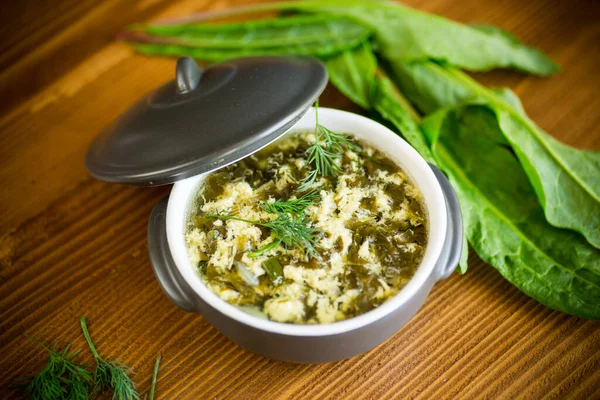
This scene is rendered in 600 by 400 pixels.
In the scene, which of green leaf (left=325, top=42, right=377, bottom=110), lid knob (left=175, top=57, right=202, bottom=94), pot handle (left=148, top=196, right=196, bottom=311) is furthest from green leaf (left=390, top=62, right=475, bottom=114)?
pot handle (left=148, top=196, right=196, bottom=311)

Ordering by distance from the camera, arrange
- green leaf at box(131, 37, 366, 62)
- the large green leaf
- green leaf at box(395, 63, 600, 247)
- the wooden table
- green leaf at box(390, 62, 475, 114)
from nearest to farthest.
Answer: the wooden table < green leaf at box(395, 63, 600, 247) < the large green leaf < green leaf at box(390, 62, 475, 114) < green leaf at box(131, 37, 366, 62)

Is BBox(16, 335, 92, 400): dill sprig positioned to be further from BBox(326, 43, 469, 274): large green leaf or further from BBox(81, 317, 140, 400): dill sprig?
BBox(326, 43, 469, 274): large green leaf

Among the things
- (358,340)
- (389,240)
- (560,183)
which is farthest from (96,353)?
(560,183)

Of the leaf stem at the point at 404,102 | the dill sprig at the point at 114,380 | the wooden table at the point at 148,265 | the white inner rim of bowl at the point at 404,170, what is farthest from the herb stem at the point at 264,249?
the leaf stem at the point at 404,102

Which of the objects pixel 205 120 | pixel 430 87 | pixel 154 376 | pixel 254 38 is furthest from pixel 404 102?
pixel 154 376

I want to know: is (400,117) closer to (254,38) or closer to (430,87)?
(430,87)

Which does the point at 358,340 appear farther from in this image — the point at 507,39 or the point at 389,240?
the point at 507,39
